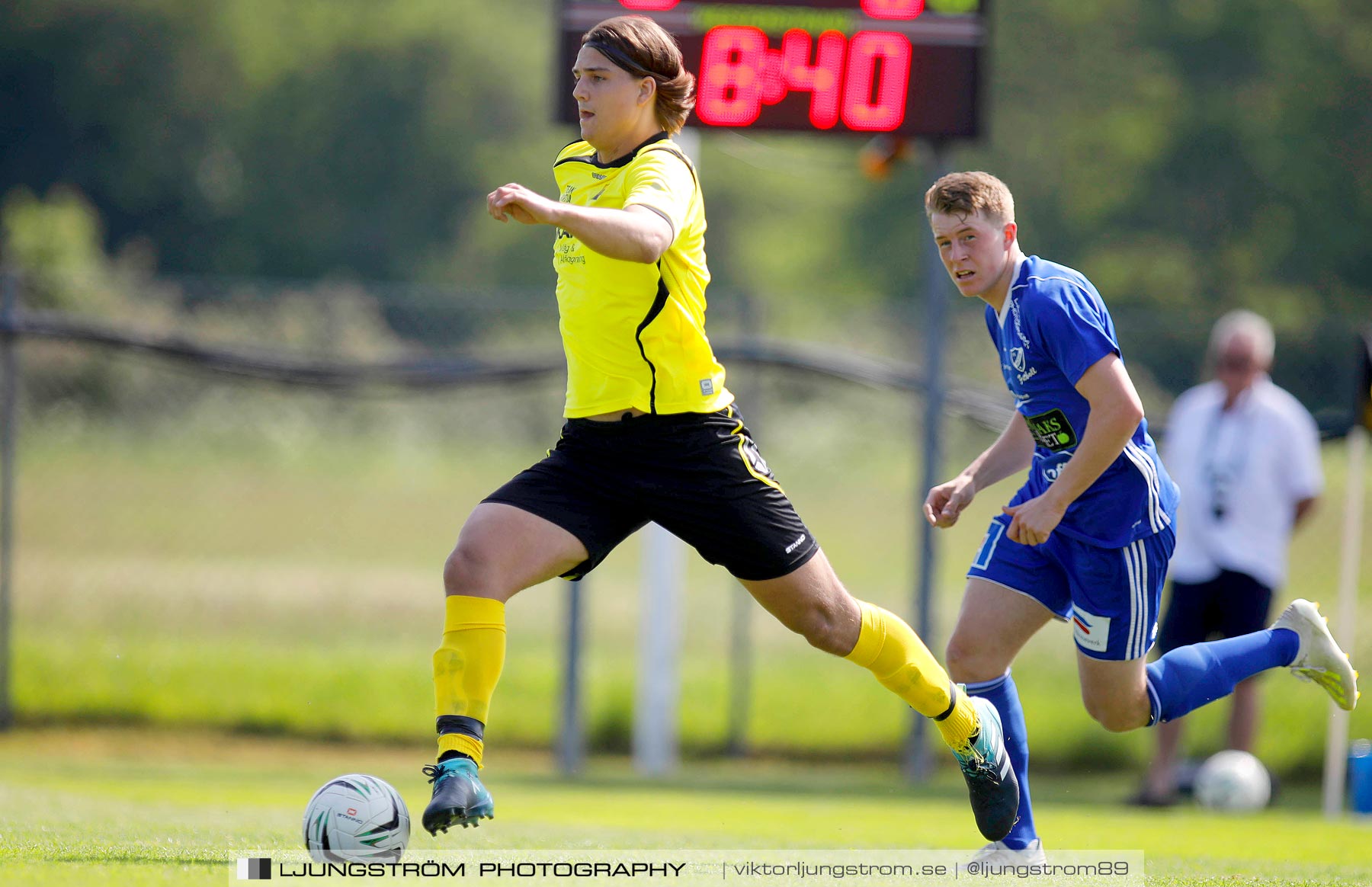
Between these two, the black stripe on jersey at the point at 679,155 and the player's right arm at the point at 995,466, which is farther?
the player's right arm at the point at 995,466

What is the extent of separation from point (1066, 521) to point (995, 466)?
37 cm

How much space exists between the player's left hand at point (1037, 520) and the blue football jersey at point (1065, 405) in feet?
0.88

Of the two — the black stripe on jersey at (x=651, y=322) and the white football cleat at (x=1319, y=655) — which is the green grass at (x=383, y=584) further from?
the black stripe on jersey at (x=651, y=322)

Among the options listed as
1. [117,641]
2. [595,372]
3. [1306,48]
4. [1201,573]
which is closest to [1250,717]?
[1201,573]

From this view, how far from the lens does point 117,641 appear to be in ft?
36.3

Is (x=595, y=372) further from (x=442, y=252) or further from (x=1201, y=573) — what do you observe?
(x=442, y=252)

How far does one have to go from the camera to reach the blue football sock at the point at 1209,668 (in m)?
4.59

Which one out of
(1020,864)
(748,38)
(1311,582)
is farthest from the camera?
(1311,582)

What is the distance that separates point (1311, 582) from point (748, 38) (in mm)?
8835

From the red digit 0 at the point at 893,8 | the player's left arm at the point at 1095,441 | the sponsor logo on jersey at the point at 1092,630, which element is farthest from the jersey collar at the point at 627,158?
the red digit 0 at the point at 893,8

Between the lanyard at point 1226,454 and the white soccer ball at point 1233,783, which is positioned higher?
the lanyard at point 1226,454

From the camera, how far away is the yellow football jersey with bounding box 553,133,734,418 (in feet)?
13.1

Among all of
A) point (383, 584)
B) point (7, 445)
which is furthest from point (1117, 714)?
point (383, 584)

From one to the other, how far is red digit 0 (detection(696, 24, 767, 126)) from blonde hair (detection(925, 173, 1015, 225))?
12.3 ft
